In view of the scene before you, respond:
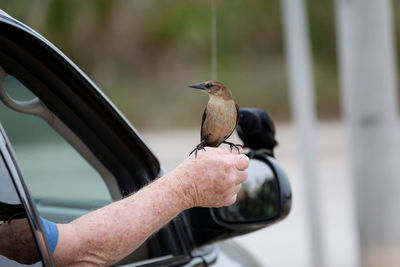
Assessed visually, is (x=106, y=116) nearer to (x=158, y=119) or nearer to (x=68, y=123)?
(x=68, y=123)

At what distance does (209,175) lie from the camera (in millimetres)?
1573

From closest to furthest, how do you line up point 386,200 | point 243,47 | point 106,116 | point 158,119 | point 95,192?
point 106,116 < point 95,192 < point 386,200 < point 158,119 < point 243,47

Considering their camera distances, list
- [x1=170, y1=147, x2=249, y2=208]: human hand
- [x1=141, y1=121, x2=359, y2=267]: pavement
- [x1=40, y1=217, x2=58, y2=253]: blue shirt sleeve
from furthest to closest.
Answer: [x1=141, y1=121, x2=359, y2=267]: pavement
[x1=170, y1=147, x2=249, y2=208]: human hand
[x1=40, y1=217, x2=58, y2=253]: blue shirt sleeve

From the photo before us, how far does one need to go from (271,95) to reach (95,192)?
45.7 ft

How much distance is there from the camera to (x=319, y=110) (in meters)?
17.7

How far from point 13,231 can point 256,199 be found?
34.6 inches

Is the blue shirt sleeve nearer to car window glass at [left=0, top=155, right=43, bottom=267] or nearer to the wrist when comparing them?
car window glass at [left=0, top=155, right=43, bottom=267]

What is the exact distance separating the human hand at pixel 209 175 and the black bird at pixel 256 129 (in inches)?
13.1

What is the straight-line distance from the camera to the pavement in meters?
6.62

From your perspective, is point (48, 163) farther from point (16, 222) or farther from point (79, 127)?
point (16, 222)

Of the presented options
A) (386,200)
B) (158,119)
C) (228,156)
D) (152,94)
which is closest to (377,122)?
(386,200)

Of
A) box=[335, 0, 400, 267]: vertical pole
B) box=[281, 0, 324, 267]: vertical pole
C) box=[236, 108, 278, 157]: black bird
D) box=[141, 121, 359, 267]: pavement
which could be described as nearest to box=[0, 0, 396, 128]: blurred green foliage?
box=[141, 121, 359, 267]: pavement

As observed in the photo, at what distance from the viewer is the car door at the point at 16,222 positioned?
1.33m

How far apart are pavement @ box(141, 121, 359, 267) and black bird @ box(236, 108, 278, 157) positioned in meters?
0.45
